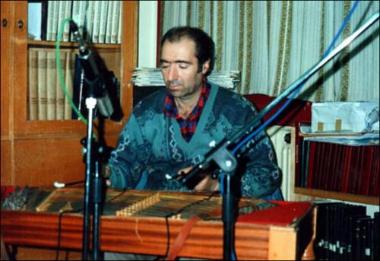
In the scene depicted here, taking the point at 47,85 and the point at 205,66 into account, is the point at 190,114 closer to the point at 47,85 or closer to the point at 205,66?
the point at 205,66

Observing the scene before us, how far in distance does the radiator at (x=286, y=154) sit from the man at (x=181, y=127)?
1.42 ft

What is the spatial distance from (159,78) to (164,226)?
1.26 m

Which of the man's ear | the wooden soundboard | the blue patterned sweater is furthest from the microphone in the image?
the man's ear

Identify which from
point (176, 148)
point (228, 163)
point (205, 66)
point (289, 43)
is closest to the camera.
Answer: point (228, 163)

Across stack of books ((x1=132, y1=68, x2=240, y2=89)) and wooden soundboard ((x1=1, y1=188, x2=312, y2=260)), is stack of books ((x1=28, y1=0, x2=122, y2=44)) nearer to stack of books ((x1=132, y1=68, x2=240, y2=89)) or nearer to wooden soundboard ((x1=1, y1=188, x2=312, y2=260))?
stack of books ((x1=132, y1=68, x2=240, y2=89))

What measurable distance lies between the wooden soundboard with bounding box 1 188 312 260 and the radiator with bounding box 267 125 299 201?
Result: 91 centimetres

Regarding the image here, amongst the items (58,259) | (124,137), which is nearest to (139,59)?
(124,137)

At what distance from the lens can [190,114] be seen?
2162 millimetres

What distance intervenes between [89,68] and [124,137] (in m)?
0.81

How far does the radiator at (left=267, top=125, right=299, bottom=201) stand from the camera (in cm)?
253

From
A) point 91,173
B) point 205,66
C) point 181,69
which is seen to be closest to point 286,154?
point 205,66

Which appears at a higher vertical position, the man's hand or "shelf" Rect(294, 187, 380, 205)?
the man's hand

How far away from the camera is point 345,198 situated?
7.68 feet

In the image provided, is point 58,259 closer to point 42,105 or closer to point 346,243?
point 42,105
